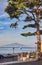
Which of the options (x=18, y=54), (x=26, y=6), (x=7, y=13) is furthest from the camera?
(x=18, y=54)

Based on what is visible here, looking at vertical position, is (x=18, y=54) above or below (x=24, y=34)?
below

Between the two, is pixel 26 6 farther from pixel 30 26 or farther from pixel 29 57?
pixel 29 57

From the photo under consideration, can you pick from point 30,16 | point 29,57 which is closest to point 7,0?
point 30,16

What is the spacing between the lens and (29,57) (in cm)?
1681

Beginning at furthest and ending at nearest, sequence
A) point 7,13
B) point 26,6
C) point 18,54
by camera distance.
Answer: point 18,54, point 7,13, point 26,6

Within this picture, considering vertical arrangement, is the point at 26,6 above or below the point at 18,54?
above

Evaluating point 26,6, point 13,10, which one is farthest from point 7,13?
point 26,6

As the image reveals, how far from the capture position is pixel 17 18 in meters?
15.8

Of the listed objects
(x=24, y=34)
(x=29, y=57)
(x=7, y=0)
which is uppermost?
(x=7, y=0)

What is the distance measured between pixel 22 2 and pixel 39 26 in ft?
6.04

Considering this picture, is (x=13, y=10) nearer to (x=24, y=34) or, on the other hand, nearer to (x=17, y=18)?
(x=17, y=18)

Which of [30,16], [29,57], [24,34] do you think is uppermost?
[30,16]

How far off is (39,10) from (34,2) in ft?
2.61

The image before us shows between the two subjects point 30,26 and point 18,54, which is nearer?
point 30,26
